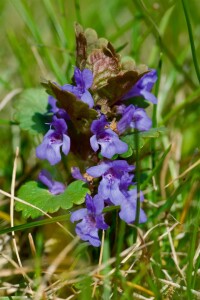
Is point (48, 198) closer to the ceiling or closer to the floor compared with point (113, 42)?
closer to the floor

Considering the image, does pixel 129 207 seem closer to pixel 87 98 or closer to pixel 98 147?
pixel 98 147

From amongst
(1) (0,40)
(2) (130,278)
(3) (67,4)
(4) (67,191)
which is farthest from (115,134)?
(3) (67,4)

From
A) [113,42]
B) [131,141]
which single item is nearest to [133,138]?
[131,141]

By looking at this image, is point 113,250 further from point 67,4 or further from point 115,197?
point 67,4

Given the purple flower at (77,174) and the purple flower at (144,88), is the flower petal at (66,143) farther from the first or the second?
the purple flower at (144,88)

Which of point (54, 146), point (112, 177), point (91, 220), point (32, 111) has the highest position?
point (32, 111)

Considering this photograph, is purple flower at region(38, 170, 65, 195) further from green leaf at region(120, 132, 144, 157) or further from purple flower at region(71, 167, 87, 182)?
green leaf at region(120, 132, 144, 157)
